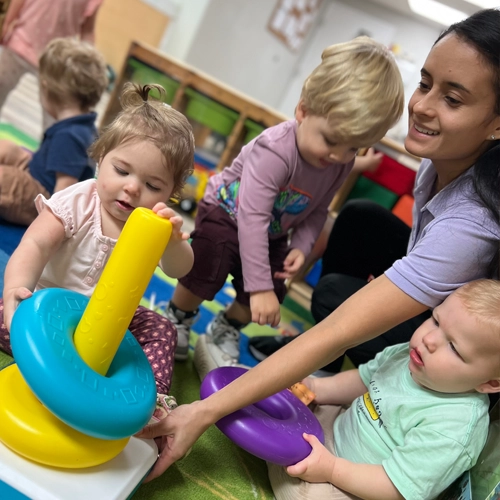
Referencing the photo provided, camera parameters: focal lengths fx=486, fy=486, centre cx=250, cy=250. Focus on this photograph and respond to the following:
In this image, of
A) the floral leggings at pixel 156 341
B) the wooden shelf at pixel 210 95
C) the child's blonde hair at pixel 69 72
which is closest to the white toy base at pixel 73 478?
the floral leggings at pixel 156 341

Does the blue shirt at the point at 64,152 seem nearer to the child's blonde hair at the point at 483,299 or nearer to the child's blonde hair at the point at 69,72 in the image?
the child's blonde hair at the point at 69,72

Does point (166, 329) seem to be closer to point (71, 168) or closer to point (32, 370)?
point (32, 370)

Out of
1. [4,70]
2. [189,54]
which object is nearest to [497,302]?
[4,70]

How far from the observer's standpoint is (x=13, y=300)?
28.7 inches

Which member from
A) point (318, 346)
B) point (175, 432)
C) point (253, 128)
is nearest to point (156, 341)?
point (175, 432)

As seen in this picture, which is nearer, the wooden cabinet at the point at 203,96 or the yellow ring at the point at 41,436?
the yellow ring at the point at 41,436

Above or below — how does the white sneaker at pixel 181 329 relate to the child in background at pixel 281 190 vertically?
below

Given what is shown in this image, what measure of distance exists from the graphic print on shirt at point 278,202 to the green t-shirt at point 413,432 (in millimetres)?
441

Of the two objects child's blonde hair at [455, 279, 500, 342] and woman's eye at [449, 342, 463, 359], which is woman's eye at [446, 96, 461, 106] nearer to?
child's blonde hair at [455, 279, 500, 342]

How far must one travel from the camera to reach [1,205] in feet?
4.49

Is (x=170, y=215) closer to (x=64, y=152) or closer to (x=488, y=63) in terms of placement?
(x=488, y=63)

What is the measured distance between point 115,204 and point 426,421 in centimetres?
65

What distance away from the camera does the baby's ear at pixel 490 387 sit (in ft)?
2.59

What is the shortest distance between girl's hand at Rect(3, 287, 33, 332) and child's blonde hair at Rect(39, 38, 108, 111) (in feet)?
3.36
